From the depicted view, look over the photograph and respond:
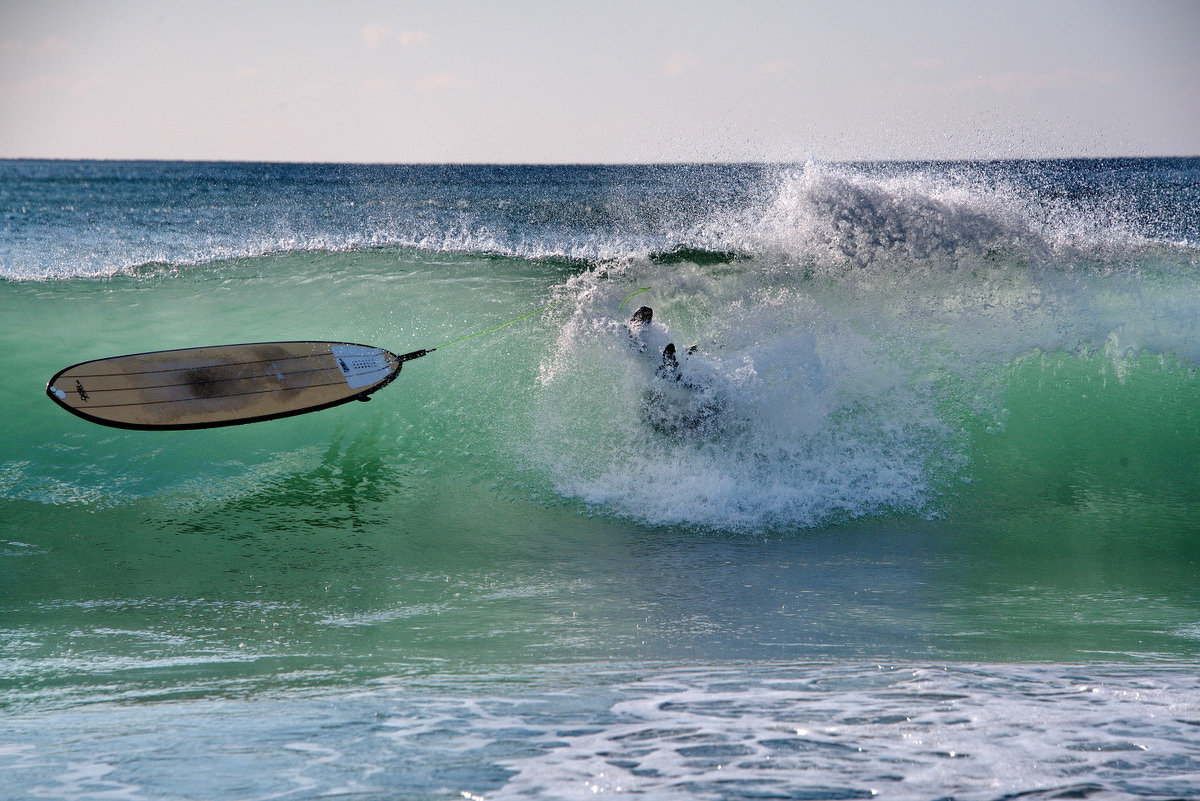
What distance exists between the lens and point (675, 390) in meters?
6.80

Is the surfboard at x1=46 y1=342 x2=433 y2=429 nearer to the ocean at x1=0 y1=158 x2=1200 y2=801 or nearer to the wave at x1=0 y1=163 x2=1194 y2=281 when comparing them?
the ocean at x1=0 y1=158 x2=1200 y2=801

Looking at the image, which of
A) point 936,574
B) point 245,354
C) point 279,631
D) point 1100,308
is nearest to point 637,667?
point 279,631

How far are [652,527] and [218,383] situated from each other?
11.1 feet

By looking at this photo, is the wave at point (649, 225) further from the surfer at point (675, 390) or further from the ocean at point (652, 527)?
the surfer at point (675, 390)

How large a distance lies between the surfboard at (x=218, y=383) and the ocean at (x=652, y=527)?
73 centimetres

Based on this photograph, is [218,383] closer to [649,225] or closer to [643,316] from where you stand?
[643,316]

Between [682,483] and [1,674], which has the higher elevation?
[682,483]

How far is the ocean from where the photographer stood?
9.42 feet

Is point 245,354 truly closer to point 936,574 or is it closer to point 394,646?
point 394,646

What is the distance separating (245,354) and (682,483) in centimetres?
355

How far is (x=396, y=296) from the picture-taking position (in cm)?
1011

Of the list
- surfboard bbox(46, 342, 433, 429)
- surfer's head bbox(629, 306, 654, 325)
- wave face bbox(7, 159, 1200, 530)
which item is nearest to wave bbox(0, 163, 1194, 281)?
wave face bbox(7, 159, 1200, 530)

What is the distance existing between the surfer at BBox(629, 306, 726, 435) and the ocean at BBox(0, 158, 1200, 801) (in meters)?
0.03

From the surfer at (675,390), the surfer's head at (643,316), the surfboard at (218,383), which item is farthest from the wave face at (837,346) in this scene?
the surfboard at (218,383)
